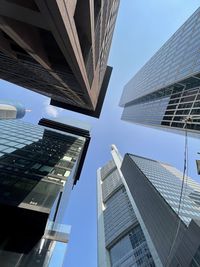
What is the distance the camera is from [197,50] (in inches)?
2050

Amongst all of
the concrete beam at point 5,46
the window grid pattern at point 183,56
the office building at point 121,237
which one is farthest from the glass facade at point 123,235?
the concrete beam at point 5,46

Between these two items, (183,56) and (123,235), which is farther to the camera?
(123,235)

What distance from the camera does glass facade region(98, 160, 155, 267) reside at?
73.4 metres

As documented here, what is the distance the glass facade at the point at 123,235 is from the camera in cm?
7338

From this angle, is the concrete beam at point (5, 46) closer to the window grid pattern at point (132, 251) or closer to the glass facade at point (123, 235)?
the window grid pattern at point (132, 251)

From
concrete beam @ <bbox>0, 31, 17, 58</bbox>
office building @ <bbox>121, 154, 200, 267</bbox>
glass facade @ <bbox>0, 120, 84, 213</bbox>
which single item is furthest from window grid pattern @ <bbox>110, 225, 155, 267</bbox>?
concrete beam @ <bbox>0, 31, 17, 58</bbox>

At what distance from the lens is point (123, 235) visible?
93.1 metres

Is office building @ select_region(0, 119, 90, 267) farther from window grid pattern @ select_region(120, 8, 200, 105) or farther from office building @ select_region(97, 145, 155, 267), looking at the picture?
office building @ select_region(97, 145, 155, 267)

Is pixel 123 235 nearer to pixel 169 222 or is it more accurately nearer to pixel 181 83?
pixel 169 222

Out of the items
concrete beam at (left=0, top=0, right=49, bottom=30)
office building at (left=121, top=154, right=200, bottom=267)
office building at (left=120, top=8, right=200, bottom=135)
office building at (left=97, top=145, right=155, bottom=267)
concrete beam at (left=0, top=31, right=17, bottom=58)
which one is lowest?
office building at (left=97, top=145, right=155, bottom=267)

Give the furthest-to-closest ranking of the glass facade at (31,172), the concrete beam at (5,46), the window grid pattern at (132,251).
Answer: the window grid pattern at (132,251) < the glass facade at (31,172) < the concrete beam at (5,46)

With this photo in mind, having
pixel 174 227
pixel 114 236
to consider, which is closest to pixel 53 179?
pixel 174 227

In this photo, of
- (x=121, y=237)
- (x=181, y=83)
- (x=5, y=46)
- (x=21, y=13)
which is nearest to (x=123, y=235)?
(x=121, y=237)

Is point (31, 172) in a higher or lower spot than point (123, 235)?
higher
